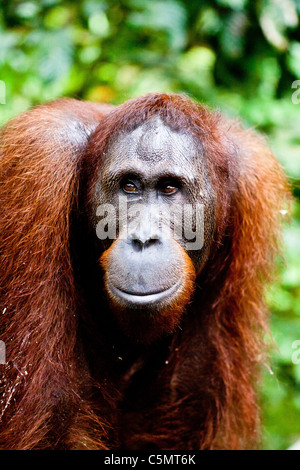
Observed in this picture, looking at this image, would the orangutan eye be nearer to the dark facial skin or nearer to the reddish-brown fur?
the dark facial skin

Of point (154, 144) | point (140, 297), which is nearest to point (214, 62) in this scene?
point (154, 144)

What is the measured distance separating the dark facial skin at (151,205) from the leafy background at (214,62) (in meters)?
1.26

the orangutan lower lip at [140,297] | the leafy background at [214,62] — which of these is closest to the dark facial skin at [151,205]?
the orangutan lower lip at [140,297]

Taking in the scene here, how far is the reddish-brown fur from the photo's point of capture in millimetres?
2836

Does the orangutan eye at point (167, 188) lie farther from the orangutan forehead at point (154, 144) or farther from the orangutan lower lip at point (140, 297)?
the orangutan lower lip at point (140, 297)

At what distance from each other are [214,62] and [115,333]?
8.08 ft

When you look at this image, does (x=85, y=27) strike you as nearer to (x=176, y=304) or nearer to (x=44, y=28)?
(x=44, y=28)

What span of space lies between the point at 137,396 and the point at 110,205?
4.31 ft

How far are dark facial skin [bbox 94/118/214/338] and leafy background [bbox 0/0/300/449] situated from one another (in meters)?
1.26

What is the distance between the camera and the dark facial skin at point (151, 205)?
2.67 m

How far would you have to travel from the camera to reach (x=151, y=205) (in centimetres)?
285

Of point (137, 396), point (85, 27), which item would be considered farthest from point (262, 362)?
point (85, 27)

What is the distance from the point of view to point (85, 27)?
182 inches

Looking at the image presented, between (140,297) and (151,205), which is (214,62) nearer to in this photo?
(151,205)
